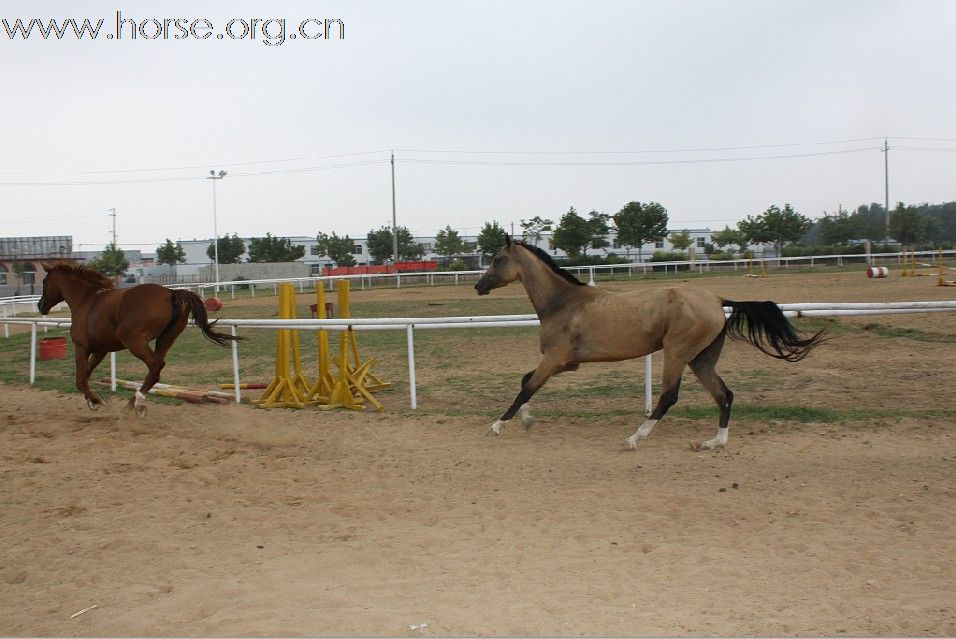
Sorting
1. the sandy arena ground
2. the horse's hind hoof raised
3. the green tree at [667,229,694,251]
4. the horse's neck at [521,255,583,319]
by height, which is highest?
the green tree at [667,229,694,251]

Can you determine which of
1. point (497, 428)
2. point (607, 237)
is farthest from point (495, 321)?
point (607, 237)

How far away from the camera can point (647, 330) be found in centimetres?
732

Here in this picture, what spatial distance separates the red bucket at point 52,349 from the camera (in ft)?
53.0

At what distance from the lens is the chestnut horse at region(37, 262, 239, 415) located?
928 cm

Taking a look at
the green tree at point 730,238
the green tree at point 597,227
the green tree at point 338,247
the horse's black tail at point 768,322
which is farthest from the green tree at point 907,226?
the horse's black tail at point 768,322

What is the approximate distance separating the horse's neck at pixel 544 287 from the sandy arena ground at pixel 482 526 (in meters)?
1.29

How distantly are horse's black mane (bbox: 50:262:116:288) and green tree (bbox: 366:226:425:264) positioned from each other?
55957mm

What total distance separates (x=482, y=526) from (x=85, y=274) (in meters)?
7.30

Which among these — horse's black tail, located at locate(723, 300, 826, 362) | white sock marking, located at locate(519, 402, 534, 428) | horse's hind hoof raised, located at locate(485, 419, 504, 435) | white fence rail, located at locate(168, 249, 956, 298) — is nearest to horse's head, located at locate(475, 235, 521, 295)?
white sock marking, located at locate(519, 402, 534, 428)

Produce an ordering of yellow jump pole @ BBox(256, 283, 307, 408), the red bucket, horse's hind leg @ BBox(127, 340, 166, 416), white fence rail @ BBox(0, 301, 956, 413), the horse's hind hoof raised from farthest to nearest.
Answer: the red bucket
yellow jump pole @ BBox(256, 283, 307, 408)
horse's hind leg @ BBox(127, 340, 166, 416)
white fence rail @ BBox(0, 301, 956, 413)
the horse's hind hoof raised

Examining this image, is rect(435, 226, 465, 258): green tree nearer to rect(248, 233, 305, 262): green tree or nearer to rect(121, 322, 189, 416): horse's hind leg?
rect(248, 233, 305, 262): green tree

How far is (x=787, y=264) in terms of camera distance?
4012 cm

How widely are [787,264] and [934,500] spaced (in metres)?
37.3

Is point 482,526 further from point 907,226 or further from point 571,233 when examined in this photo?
point 907,226
